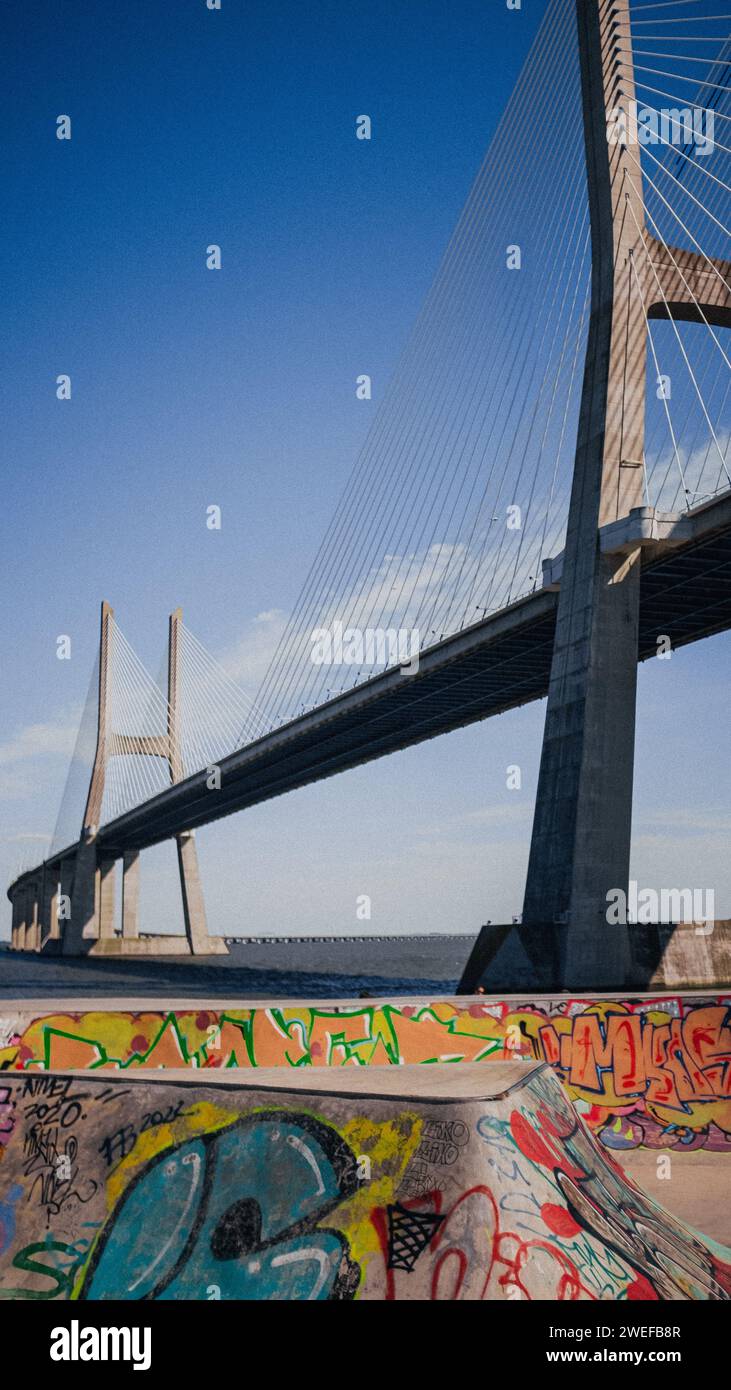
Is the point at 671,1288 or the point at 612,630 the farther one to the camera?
the point at 612,630

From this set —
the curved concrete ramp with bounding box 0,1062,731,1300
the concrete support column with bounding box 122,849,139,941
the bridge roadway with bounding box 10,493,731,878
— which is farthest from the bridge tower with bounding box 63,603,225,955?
the curved concrete ramp with bounding box 0,1062,731,1300

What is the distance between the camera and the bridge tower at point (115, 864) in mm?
99062

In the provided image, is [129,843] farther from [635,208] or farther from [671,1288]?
[671,1288]

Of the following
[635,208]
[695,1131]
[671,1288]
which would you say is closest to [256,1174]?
[671,1288]

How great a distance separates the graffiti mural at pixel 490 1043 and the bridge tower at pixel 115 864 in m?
80.3

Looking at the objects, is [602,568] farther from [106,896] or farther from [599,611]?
[106,896]

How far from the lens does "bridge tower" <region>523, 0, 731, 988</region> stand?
99.8ft

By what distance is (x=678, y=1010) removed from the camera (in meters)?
15.7

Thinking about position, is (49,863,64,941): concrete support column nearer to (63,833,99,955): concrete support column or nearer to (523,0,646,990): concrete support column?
(63,833,99,955): concrete support column

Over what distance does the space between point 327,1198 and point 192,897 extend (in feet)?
320

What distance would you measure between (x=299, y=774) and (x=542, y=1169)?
61493mm

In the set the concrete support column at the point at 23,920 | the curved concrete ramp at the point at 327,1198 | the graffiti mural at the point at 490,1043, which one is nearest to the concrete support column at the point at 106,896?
the concrete support column at the point at 23,920

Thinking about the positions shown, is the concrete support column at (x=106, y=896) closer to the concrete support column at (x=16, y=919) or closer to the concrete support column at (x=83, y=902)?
the concrete support column at (x=83, y=902)

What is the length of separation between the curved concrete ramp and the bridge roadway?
2394 cm
